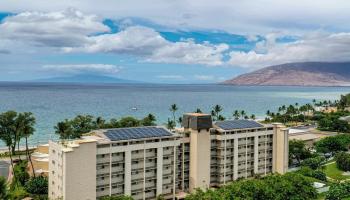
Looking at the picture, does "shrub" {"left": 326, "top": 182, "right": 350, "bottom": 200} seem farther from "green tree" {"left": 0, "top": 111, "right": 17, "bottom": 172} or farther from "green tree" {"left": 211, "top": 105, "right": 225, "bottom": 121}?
"green tree" {"left": 211, "top": 105, "right": 225, "bottom": 121}

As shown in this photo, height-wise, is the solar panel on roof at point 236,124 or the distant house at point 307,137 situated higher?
the solar panel on roof at point 236,124

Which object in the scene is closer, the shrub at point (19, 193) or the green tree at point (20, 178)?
the shrub at point (19, 193)

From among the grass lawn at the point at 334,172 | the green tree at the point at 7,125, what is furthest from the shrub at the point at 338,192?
the green tree at the point at 7,125

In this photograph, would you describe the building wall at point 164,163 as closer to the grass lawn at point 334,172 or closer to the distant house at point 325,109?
the grass lawn at point 334,172

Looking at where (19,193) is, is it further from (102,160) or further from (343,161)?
(343,161)

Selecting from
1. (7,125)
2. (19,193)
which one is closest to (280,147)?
(19,193)

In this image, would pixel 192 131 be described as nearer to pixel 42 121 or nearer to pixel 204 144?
pixel 204 144

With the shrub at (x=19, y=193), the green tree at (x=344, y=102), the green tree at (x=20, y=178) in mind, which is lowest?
the shrub at (x=19, y=193)

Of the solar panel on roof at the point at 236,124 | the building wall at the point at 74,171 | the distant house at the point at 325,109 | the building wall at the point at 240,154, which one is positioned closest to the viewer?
the building wall at the point at 74,171
